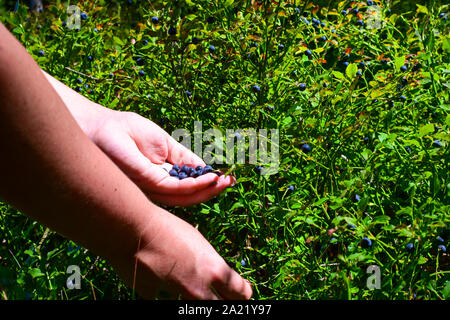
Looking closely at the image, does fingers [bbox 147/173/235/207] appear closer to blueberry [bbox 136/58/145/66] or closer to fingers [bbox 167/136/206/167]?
fingers [bbox 167/136/206/167]

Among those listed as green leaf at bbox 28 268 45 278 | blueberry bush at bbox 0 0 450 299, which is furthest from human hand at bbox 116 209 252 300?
green leaf at bbox 28 268 45 278

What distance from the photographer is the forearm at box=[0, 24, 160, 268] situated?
834 millimetres

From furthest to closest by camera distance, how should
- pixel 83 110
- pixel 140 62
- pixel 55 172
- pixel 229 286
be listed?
pixel 140 62
pixel 83 110
pixel 229 286
pixel 55 172

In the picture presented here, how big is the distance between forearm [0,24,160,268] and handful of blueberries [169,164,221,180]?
46 cm

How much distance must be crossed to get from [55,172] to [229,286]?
0.46m

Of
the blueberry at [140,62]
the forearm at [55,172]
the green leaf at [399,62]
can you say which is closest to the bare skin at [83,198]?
the forearm at [55,172]

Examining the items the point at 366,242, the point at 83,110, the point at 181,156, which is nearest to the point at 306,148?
the point at 366,242

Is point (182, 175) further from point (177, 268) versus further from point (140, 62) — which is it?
point (140, 62)

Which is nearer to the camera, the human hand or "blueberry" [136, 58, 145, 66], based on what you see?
the human hand

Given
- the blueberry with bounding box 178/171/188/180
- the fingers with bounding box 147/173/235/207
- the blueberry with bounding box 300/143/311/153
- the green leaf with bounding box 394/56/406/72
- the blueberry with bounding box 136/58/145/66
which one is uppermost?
the blueberry with bounding box 136/58/145/66

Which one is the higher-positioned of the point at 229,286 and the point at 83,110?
the point at 83,110

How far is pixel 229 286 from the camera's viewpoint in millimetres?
1064

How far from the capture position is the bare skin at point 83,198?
2.77 feet

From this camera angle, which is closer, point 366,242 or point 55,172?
point 55,172
